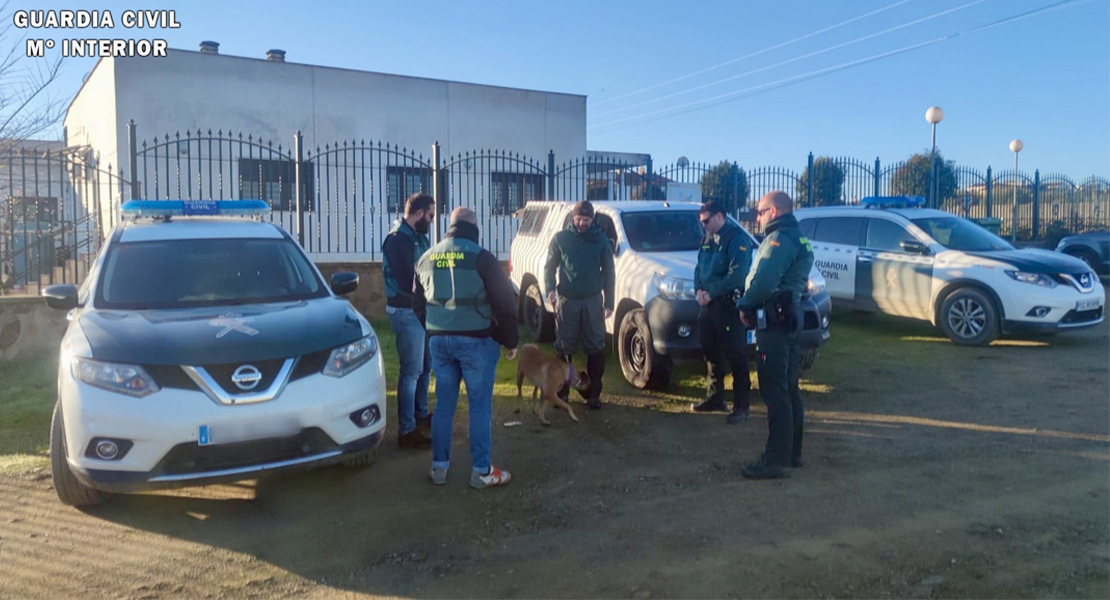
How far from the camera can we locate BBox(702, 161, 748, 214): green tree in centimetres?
1535

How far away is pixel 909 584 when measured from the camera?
A: 12.7 feet

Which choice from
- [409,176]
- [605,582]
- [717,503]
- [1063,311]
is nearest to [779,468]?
[717,503]

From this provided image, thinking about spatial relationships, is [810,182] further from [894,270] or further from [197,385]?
[197,385]

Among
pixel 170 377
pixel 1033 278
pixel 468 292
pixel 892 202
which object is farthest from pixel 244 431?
pixel 892 202

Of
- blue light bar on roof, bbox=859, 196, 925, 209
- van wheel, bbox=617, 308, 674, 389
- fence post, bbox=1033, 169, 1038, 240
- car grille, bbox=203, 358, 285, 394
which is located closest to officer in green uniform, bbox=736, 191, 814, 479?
van wheel, bbox=617, 308, 674, 389

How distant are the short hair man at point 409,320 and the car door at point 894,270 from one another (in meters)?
7.02

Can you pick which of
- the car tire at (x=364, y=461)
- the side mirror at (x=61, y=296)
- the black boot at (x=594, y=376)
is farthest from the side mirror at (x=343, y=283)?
the black boot at (x=594, y=376)

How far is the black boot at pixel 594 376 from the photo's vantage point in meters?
7.27

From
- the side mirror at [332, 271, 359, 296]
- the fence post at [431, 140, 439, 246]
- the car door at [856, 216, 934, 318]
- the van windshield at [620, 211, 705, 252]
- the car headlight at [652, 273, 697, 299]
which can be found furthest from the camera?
the fence post at [431, 140, 439, 246]

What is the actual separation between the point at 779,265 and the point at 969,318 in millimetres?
6051

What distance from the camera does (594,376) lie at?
731 centimetres

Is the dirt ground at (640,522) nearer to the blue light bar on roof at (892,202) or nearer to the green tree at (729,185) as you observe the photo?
the blue light bar on roof at (892,202)

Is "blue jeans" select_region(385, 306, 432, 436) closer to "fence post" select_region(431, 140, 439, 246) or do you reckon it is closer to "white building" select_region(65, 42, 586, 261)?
"fence post" select_region(431, 140, 439, 246)

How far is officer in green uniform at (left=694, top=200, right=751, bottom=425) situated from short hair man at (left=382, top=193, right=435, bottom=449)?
2225mm
